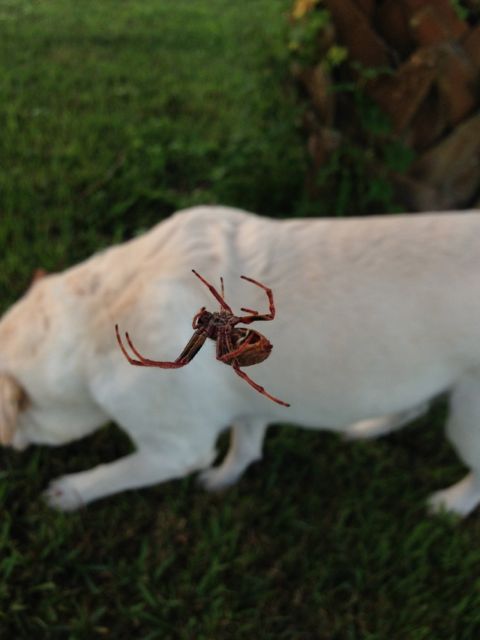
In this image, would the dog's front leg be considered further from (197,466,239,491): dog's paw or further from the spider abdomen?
the spider abdomen

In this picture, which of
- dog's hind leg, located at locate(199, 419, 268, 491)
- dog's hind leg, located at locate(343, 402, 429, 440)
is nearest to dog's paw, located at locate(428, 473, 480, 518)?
dog's hind leg, located at locate(343, 402, 429, 440)

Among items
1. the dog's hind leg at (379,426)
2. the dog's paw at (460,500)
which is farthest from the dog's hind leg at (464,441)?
the dog's hind leg at (379,426)

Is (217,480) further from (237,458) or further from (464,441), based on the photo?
(464,441)

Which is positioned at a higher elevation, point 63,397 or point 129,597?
point 63,397

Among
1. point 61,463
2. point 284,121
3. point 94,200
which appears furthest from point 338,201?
point 61,463

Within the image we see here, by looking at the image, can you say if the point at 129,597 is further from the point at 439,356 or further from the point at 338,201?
the point at 338,201

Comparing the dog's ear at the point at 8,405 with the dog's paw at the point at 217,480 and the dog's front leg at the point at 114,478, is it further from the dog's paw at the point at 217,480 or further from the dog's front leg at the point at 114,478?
the dog's paw at the point at 217,480
